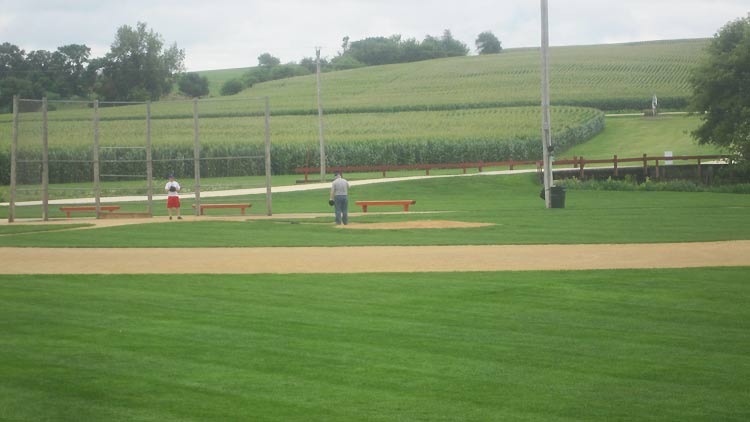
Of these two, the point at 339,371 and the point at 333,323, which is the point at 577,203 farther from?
the point at 339,371

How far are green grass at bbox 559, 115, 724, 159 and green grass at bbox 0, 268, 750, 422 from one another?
203ft

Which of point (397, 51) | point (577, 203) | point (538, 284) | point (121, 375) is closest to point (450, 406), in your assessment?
point (121, 375)

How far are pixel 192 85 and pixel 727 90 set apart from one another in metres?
92.2

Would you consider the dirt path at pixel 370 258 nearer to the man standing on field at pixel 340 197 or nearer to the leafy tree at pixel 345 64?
the man standing on field at pixel 340 197

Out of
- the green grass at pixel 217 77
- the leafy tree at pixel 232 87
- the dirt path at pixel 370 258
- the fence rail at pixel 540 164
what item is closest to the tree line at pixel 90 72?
the leafy tree at pixel 232 87

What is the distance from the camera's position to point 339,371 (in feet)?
35.4

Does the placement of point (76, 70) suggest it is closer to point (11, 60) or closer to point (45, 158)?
point (11, 60)

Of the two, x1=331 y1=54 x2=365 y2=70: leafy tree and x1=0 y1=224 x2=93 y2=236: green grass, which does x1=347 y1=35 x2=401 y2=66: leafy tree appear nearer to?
x1=331 y1=54 x2=365 y2=70: leafy tree

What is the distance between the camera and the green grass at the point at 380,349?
945 centimetres

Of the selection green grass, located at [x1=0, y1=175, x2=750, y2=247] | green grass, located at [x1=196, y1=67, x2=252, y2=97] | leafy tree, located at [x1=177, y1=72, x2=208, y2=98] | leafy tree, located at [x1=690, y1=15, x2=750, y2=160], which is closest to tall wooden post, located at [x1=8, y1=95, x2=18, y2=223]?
green grass, located at [x1=0, y1=175, x2=750, y2=247]

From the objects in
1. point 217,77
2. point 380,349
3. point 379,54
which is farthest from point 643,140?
point 217,77

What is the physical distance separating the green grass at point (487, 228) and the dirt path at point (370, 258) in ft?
4.81

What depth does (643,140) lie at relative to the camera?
87.5m

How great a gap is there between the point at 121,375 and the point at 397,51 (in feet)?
564
